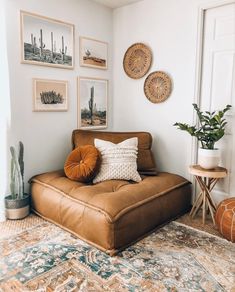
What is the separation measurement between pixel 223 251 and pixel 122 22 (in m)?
2.89

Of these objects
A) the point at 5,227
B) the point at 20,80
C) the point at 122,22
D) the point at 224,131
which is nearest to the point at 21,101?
the point at 20,80

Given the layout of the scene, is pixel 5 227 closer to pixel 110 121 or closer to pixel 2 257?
pixel 2 257

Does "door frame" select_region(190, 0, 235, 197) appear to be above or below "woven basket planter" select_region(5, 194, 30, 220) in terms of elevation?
above

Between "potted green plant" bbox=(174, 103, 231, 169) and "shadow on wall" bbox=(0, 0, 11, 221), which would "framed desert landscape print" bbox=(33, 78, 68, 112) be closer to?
"shadow on wall" bbox=(0, 0, 11, 221)

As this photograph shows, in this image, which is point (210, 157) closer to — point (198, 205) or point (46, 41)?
point (198, 205)

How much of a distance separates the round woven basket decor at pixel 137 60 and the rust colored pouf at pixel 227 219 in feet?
6.00

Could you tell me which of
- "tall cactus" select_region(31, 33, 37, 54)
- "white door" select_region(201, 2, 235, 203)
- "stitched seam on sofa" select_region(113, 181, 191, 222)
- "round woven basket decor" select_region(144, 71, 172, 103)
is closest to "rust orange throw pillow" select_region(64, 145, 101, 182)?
"stitched seam on sofa" select_region(113, 181, 191, 222)

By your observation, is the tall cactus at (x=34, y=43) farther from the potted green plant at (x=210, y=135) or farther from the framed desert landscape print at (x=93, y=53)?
the potted green plant at (x=210, y=135)

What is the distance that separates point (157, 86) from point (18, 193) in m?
1.96

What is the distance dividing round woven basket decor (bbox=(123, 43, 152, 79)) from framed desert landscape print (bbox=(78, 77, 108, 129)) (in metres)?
0.36

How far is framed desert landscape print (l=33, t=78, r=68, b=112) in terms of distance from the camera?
294 centimetres

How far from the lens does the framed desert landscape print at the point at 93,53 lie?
3321 mm

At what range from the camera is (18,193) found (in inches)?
110

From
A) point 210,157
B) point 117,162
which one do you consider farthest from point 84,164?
point 210,157
